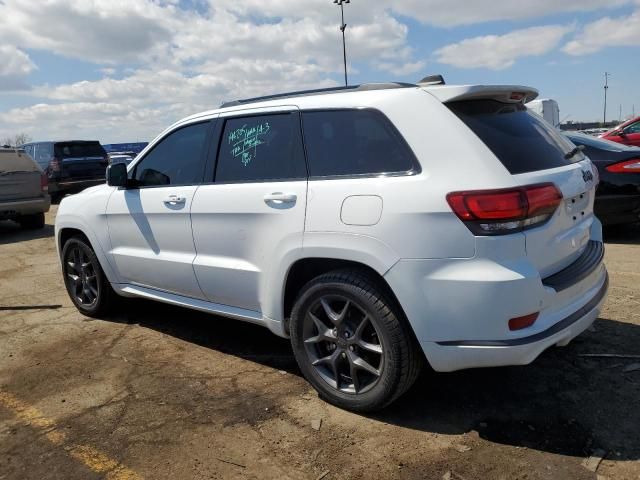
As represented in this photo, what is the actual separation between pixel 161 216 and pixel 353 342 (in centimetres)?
185

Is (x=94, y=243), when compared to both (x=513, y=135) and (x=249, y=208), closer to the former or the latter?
(x=249, y=208)

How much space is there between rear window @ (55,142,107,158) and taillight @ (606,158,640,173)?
1329 centimetres

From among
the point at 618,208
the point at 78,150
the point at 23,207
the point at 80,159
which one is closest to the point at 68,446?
the point at 618,208

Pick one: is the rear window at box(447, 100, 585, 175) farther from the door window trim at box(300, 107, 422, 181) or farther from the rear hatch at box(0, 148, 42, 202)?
the rear hatch at box(0, 148, 42, 202)

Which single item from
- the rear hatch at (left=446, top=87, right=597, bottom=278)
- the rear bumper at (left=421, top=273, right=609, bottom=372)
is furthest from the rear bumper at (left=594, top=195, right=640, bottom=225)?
the rear bumper at (left=421, top=273, right=609, bottom=372)

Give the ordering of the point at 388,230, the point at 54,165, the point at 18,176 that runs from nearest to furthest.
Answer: the point at 388,230
the point at 18,176
the point at 54,165

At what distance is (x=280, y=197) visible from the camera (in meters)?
3.27

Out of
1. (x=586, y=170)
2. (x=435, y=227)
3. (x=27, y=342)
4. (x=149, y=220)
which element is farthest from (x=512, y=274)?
(x=27, y=342)

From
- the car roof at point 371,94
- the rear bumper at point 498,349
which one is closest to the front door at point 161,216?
the car roof at point 371,94

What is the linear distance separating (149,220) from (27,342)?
1.58 meters

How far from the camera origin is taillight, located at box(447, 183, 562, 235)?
257cm

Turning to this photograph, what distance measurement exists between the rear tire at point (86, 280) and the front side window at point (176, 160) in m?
1.01

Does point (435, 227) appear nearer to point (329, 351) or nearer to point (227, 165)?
point (329, 351)

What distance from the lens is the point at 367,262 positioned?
2855 millimetres
